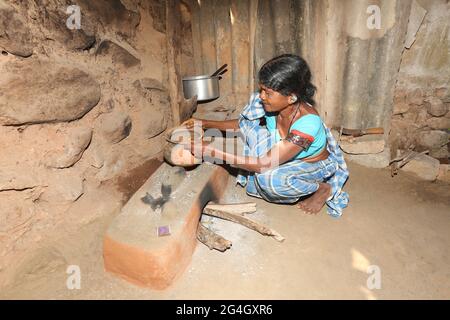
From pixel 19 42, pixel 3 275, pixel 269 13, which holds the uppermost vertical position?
pixel 269 13

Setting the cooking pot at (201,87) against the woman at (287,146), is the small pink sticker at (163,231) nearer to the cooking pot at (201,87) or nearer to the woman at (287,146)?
the woman at (287,146)

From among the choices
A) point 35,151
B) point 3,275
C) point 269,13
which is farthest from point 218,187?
point 269,13

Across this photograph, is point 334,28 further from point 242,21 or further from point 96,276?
point 96,276

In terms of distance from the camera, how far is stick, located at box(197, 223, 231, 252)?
1952 millimetres

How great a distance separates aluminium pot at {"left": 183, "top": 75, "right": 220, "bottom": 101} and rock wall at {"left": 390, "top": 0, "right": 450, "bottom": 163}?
72.9 inches

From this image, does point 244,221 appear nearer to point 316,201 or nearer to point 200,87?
point 316,201

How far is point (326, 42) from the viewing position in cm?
274

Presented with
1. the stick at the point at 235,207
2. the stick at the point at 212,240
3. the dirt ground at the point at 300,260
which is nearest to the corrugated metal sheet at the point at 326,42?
the dirt ground at the point at 300,260

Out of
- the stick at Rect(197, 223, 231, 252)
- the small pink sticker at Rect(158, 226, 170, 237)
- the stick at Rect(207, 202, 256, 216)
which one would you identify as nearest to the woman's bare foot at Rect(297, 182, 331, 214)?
the stick at Rect(207, 202, 256, 216)

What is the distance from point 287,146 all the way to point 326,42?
1.38 meters

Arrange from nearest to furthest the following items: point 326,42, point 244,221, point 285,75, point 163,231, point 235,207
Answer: point 163,231
point 285,75
point 244,221
point 235,207
point 326,42

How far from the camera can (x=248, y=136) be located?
2494 millimetres

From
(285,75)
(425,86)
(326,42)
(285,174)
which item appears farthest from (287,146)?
(425,86)
